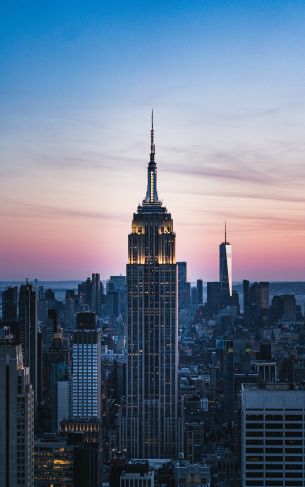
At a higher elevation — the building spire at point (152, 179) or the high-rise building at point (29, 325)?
Result: the building spire at point (152, 179)

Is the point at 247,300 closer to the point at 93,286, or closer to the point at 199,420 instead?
the point at 93,286

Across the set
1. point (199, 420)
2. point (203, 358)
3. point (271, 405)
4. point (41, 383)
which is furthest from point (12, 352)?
point (203, 358)

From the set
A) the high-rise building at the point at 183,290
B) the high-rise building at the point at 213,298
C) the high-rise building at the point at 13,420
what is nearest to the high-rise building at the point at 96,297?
the high-rise building at the point at 183,290

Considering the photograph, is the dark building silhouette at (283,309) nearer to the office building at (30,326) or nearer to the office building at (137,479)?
the office building at (30,326)

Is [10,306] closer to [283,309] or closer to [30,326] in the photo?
[30,326]

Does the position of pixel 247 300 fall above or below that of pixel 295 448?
above
